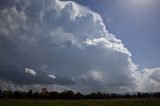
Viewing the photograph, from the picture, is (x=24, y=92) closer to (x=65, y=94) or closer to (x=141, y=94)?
(x=65, y=94)

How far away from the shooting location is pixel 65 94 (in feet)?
600

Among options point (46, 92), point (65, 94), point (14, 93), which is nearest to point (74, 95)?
point (65, 94)

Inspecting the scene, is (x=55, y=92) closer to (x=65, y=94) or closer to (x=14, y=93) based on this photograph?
(x=65, y=94)

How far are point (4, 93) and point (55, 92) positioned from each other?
35668 millimetres

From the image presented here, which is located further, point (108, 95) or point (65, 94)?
point (108, 95)

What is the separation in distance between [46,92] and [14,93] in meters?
23.2

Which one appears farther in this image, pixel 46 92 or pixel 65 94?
pixel 46 92

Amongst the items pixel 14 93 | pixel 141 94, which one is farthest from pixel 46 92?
pixel 141 94

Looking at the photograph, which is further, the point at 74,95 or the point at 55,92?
the point at 55,92

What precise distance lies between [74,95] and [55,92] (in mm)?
18407

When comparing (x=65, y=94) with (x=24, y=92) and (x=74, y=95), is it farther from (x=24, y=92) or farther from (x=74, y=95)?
(x=24, y=92)

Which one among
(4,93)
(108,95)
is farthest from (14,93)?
(108,95)

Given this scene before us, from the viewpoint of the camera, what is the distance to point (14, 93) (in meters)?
188

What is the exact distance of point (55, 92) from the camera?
191m
